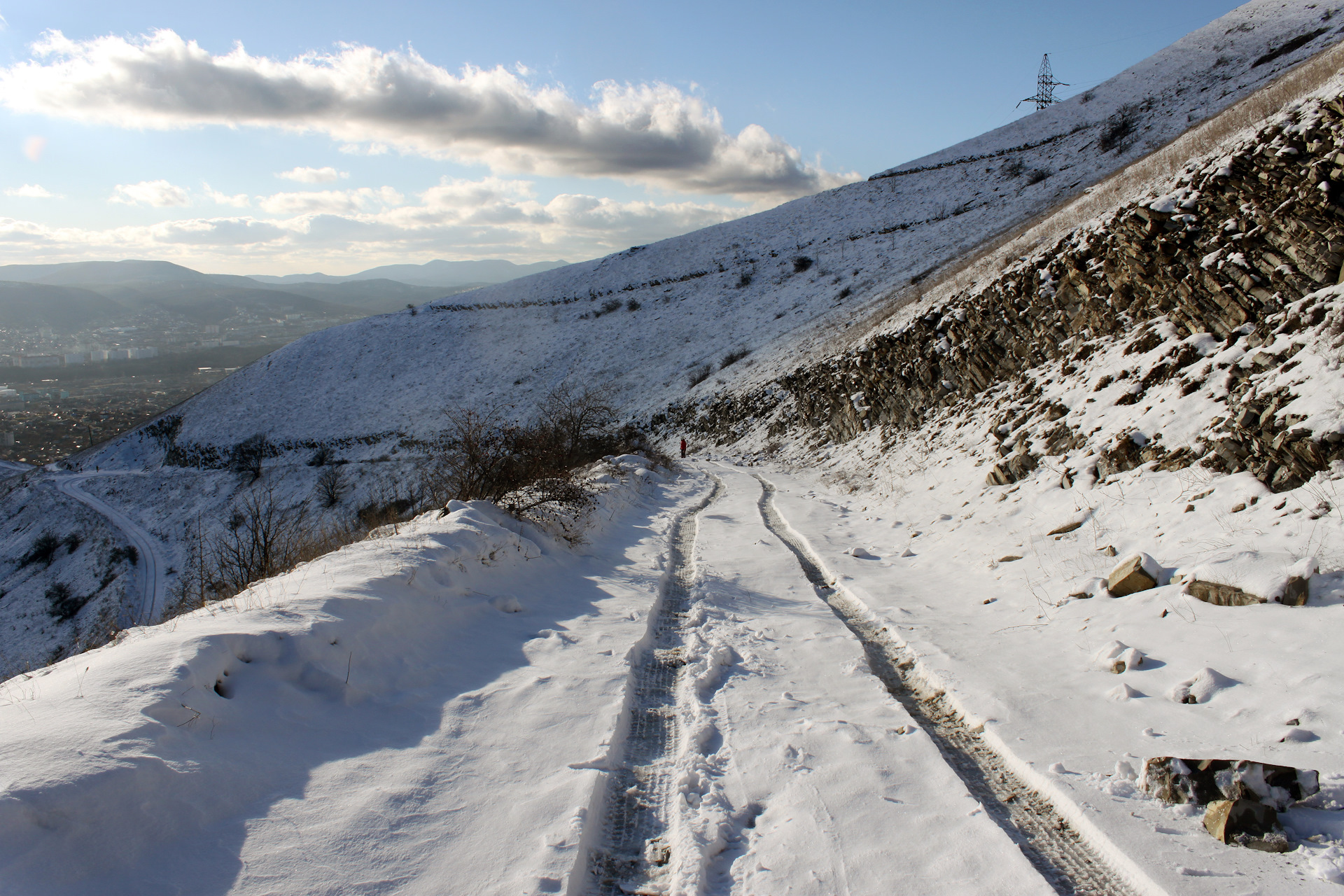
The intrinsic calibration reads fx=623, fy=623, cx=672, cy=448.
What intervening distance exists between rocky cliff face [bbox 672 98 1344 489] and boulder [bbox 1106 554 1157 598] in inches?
57.7

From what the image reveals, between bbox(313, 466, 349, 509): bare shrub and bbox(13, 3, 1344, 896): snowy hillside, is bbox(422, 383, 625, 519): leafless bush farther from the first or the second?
bbox(313, 466, 349, 509): bare shrub

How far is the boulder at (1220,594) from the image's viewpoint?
4762 mm

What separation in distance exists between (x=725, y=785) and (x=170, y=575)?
3361 centimetres

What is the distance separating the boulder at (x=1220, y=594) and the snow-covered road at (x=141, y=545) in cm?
2458

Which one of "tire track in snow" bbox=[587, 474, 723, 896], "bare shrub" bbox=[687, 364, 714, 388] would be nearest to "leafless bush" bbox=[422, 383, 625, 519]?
"tire track in snow" bbox=[587, 474, 723, 896]

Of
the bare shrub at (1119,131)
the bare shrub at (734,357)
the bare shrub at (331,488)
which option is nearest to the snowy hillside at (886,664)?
the bare shrub at (734,357)

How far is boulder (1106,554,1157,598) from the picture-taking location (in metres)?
5.69

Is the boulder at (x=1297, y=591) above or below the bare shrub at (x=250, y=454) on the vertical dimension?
above

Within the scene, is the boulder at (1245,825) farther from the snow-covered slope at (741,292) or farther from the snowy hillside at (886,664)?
the snow-covered slope at (741,292)

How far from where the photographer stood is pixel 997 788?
370 cm

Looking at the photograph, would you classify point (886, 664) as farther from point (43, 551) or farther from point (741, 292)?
point (741, 292)

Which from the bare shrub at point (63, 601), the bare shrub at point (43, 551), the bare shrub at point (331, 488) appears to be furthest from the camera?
the bare shrub at point (331, 488)

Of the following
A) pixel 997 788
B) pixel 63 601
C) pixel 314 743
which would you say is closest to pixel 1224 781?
pixel 997 788

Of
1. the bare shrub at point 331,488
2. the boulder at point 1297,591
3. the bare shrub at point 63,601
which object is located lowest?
the bare shrub at point 63,601
